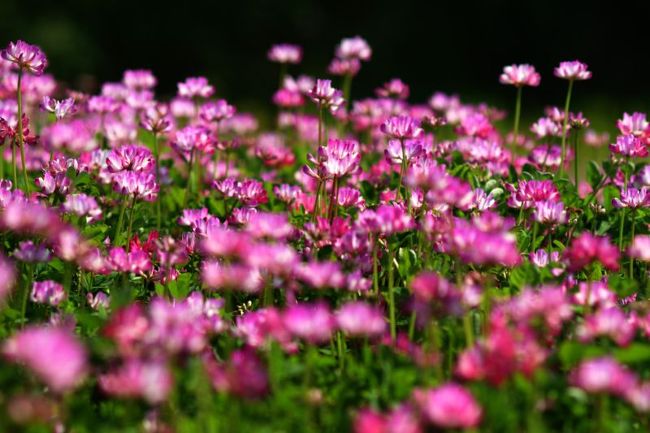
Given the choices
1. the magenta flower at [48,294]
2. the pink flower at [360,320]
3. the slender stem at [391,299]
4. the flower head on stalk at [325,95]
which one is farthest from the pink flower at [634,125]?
the magenta flower at [48,294]

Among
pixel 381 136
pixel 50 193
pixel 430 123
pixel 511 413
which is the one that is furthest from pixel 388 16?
pixel 511 413

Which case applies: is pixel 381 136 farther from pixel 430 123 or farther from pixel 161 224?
pixel 161 224

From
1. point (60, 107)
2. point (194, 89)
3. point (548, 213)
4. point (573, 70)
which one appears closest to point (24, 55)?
point (60, 107)

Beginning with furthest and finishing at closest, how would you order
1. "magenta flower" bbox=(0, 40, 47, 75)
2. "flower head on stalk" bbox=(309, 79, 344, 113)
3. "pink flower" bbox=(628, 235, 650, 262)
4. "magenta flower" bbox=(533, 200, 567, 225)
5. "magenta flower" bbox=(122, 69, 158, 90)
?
"magenta flower" bbox=(122, 69, 158, 90) → "flower head on stalk" bbox=(309, 79, 344, 113) → "magenta flower" bbox=(0, 40, 47, 75) → "magenta flower" bbox=(533, 200, 567, 225) → "pink flower" bbox=(628, 235, 650, 262)

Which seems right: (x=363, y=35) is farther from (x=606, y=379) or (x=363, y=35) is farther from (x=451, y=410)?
(x=451, y=410)

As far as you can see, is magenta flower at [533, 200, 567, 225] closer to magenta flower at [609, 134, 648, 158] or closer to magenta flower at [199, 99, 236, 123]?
magenta flower at [609, 134, 648, 158]

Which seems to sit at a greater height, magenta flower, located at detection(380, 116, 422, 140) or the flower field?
magenta flower, located at detection(380, 116, 422, 140)

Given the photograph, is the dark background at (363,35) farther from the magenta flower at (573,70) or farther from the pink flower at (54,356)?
the pink flower at (54,356)

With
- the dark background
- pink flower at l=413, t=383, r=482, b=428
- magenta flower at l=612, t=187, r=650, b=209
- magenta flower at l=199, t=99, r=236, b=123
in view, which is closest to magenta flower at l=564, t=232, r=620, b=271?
pink flower at l=413, t=383, r=482, b=428
